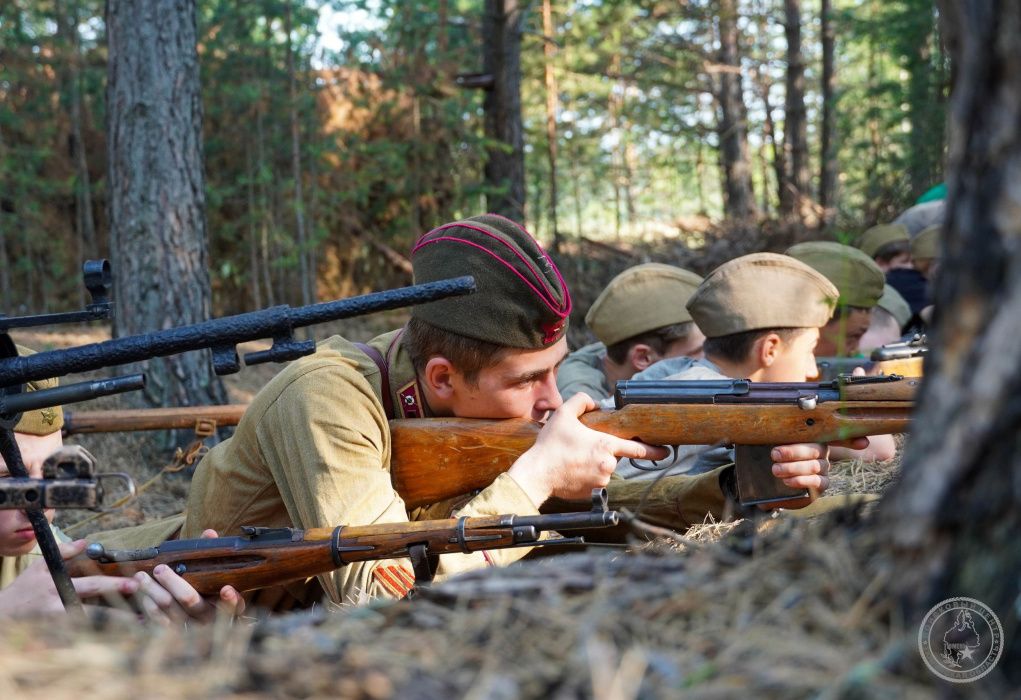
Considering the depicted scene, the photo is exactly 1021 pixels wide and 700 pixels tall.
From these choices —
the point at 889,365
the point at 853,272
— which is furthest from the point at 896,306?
the point at 889,365

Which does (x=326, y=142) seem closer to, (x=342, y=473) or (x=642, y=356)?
(x=642, y=356)

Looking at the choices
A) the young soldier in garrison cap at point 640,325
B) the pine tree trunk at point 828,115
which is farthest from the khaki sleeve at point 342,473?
the pine tree trunk at point 828,115

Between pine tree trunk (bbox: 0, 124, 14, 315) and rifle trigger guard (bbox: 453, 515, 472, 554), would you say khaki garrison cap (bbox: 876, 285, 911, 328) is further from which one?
pine tree trunk (bbox: 0, 124, 14, 315)

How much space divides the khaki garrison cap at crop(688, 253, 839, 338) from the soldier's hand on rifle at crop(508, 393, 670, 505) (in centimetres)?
185

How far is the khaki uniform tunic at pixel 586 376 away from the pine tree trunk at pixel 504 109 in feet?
23.8

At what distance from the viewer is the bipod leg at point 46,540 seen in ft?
8.46

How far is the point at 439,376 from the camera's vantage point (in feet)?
12.8

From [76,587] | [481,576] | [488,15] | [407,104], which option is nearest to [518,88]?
[488,15]

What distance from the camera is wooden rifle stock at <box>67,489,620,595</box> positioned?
2.80 metres

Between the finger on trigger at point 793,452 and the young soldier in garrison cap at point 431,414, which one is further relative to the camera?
the finger on trigger at point 793,452

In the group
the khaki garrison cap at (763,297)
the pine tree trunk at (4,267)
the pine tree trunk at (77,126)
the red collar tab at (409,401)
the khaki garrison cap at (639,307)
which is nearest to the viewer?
the red collar tab at (409,401)

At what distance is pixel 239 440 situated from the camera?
12.5 feet

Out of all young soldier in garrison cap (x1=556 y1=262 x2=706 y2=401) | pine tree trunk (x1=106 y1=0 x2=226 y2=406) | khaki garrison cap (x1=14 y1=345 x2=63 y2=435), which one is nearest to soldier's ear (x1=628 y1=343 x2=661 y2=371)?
young soldier in garrison cap (x1=556 y1=262 x2=706 y2=401)

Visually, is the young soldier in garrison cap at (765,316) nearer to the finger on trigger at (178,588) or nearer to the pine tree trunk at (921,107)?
the finger on trigger at (178,588)
